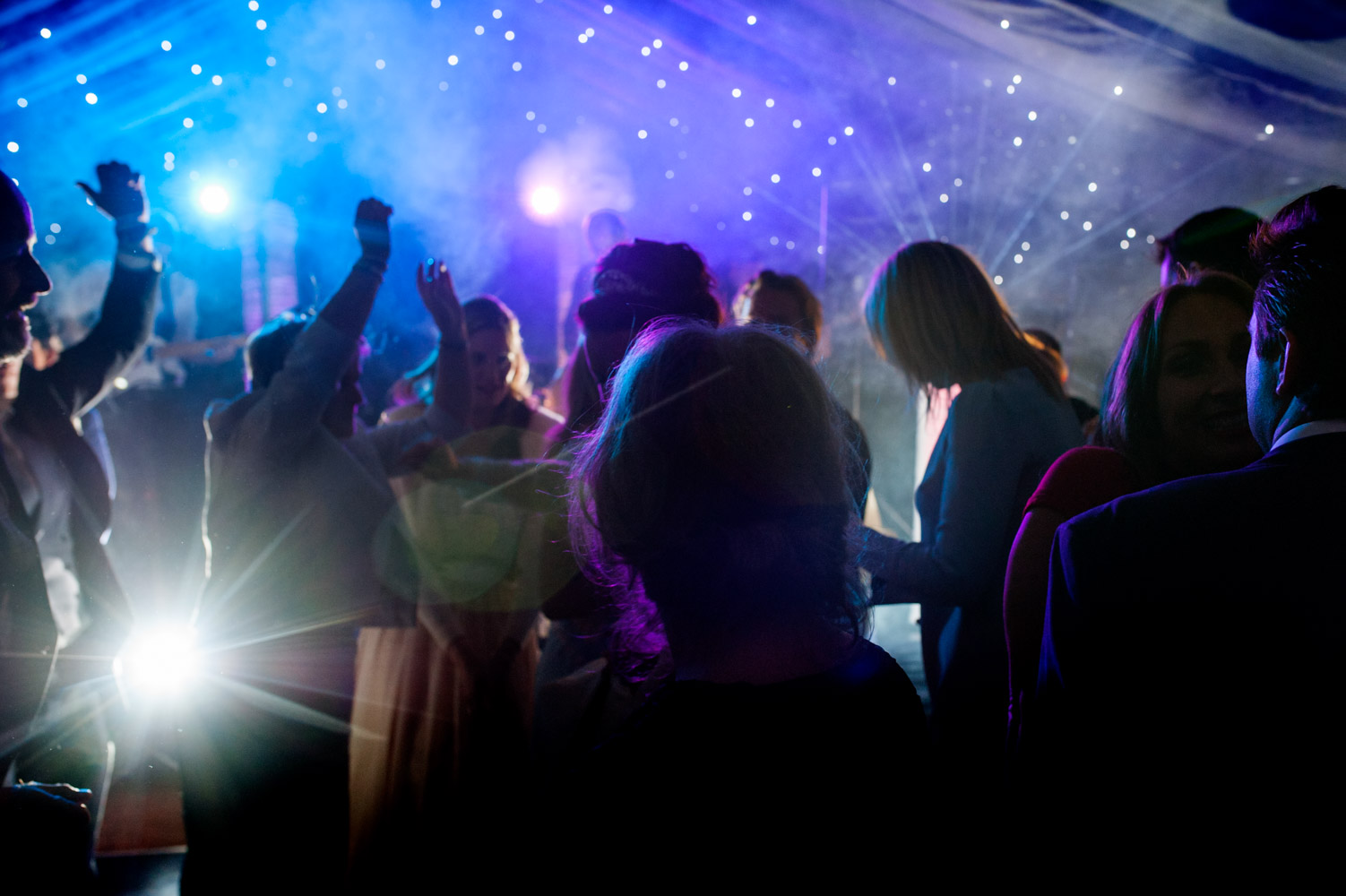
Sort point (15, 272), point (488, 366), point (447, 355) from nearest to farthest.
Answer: point (15, 272), point (447, 355), point (488, 366)

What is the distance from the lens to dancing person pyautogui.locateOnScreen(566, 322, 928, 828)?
0.68 meters

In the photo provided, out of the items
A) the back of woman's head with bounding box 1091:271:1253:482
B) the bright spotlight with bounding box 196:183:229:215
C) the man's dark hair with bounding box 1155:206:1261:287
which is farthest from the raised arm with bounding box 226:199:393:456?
the bright spotlight with bounding box 196:183:229:215

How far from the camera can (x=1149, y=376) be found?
4.06 ft

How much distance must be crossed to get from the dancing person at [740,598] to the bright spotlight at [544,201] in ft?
18.3

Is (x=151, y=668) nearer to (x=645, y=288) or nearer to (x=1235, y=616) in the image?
(x=645, y=288)

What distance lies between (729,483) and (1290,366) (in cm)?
63

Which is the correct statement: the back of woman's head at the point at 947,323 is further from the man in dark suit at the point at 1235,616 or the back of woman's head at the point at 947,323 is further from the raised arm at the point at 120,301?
the raised arm at the point at 120,301

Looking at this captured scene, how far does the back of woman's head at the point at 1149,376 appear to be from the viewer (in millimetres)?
1224

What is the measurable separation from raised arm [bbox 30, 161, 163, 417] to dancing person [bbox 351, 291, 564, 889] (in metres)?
0.73

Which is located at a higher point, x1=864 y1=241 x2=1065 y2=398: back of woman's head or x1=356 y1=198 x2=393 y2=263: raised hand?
x1=356 y1=198 x2=393 y2=263: raised hand

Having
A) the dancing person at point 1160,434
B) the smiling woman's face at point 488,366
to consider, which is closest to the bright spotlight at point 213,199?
the smiling woman's face at point 488,366

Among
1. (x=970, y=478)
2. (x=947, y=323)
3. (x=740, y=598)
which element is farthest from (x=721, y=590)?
(x=947, y=323)

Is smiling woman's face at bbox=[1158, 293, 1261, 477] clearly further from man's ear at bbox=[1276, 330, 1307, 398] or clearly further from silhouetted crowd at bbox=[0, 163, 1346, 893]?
man's ear at bbox=[1276, 330, 1307, 398]

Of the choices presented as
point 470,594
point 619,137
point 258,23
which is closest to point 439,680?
point 470,594
